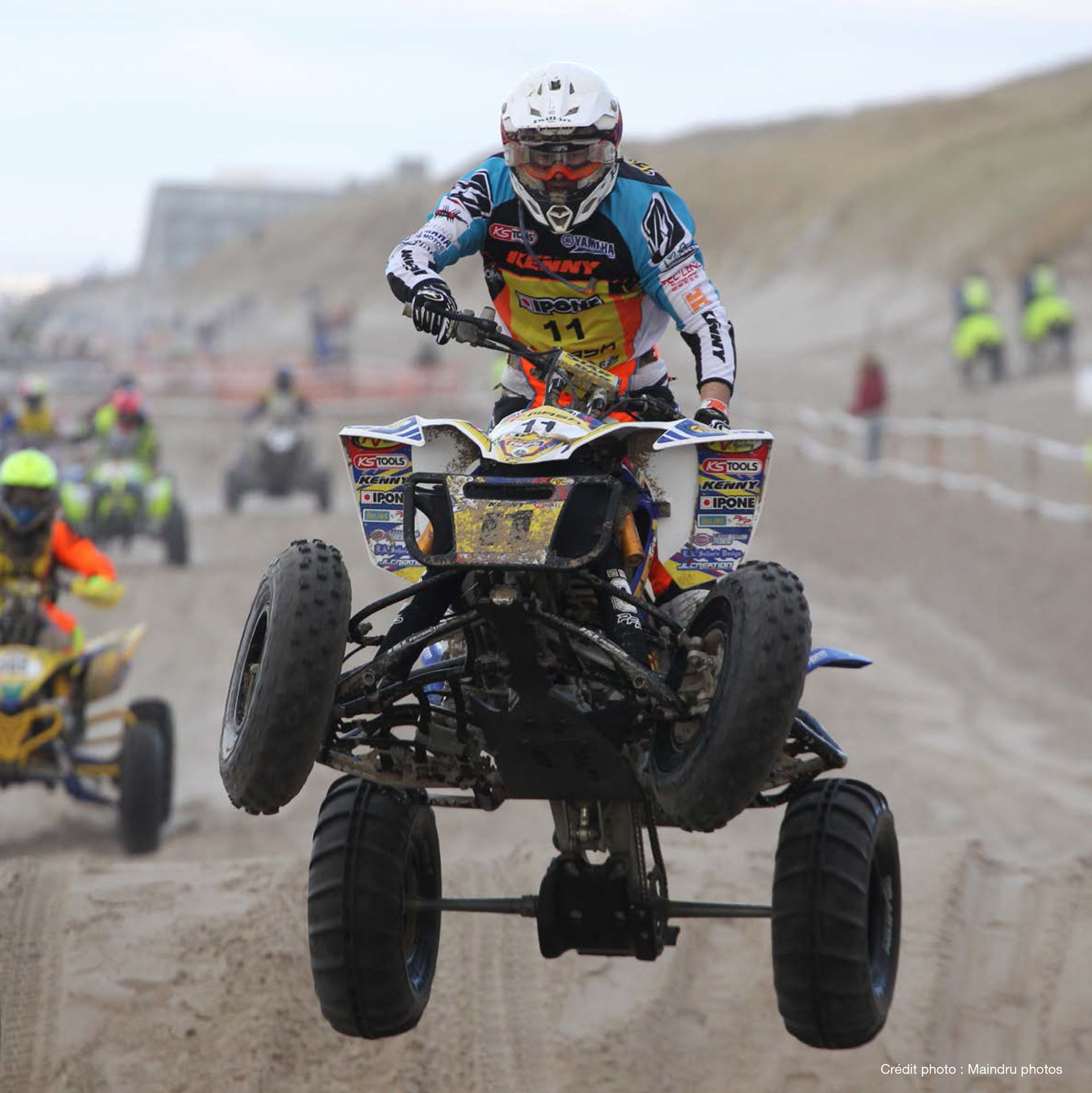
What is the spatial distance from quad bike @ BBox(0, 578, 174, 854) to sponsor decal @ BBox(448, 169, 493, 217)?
4.53m

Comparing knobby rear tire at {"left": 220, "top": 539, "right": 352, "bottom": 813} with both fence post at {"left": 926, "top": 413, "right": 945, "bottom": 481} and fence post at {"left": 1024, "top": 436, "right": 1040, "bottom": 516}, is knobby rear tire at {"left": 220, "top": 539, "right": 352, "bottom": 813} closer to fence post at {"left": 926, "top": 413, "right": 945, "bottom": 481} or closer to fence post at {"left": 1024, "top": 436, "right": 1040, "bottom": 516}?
fence post at {"left": 1024, "top": 436, "right": 1040, "bottom": 516}

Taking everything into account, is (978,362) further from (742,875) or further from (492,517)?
(492,517)

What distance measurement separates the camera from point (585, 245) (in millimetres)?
5250

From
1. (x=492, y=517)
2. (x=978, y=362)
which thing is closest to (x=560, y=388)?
(x=492, y=517)

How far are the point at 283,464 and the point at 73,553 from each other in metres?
10.8

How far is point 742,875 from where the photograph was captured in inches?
295

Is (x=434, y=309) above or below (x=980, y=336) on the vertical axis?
above

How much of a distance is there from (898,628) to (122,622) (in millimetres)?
6354

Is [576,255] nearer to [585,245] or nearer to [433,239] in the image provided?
[585,245]

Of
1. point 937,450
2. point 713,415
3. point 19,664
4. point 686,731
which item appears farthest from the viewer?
point 937,450

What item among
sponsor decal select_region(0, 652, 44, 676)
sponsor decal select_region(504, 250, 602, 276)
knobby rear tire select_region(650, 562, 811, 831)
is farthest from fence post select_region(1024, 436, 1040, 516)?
knobby rear tire select_region(650, 562, 811, 831)

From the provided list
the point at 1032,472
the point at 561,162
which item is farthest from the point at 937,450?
the point at 561,162

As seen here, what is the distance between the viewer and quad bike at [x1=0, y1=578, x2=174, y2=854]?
9.24m

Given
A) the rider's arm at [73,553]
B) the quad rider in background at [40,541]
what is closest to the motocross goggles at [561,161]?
the quad rider in background at [40,541]
